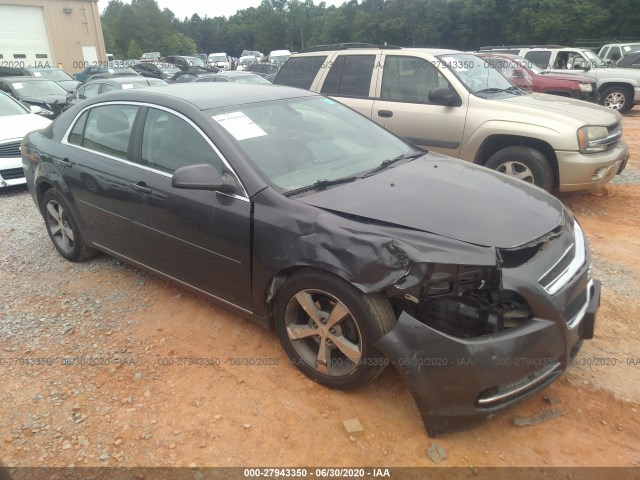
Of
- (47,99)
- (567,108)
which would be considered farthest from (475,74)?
(47,99)

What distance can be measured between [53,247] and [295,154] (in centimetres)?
329

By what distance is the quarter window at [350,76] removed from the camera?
6145 millimetres

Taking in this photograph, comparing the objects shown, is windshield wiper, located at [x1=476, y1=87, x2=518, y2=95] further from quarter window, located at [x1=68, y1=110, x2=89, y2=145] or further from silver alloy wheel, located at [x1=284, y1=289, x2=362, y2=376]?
quarter window, located at [x1=68, y1=110, x2=89, y2=145]

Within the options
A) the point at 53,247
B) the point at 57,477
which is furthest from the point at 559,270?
the point at 53,247

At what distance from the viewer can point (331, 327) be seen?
8.43ft

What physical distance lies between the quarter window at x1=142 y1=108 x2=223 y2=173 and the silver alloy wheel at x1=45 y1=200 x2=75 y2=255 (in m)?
1.55

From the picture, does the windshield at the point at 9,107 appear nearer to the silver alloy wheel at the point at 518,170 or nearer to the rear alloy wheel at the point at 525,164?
the rear alloy wheel at the point at 525,164

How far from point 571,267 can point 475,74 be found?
13.7ft

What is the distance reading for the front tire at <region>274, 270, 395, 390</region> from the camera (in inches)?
93.4

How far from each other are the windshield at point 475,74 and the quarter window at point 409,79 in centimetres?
18

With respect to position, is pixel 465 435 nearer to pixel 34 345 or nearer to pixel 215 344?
pixel 215 344

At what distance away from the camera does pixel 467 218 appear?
2.48m

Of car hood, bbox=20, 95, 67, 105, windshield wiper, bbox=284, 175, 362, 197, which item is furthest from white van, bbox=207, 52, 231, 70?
windshield wiper, bbox=284, 175, 362, 197

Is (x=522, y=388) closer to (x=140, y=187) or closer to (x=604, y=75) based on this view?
(x=140, y=187)
